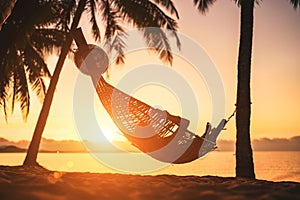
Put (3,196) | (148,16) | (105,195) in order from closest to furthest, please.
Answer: (3,196) < (105,195) < (148,16)

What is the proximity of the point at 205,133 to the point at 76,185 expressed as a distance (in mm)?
6043

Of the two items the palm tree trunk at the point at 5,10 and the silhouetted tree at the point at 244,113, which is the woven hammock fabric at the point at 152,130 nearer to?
the silhouetted tree at the point at 244,113

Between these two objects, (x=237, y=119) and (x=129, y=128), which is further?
(x=129, y=128)

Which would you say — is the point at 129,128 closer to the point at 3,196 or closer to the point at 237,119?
the point at 237,119

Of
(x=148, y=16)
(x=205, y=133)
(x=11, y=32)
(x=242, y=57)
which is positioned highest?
(x=148, y=16)

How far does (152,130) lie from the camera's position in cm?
1048

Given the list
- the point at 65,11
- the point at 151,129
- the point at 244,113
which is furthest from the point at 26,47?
the point at 244,113

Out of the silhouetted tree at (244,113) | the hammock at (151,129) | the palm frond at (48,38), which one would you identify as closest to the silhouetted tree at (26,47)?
the palm frond at (48,38)

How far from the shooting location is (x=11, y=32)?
9539 mm

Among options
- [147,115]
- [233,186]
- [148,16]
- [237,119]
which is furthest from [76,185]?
[148,16]

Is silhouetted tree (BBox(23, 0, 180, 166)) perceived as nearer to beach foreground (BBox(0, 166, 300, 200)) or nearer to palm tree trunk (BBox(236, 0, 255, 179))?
palm tree trunk (BBox(236, 0, 255, 179))

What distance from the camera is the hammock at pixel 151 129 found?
33.6 ft

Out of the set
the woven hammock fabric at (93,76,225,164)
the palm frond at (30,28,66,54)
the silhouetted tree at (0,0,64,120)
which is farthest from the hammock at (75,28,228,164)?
the palm frond at (30,28,66,54)

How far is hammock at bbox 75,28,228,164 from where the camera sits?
1025cm
